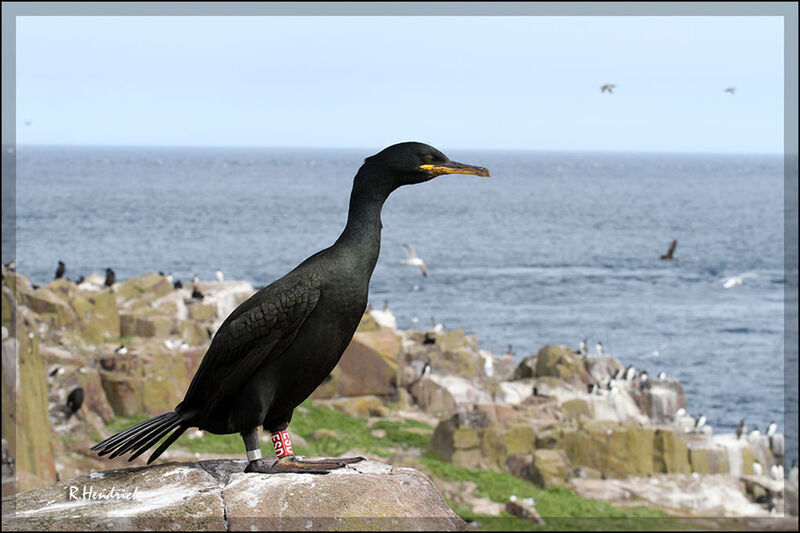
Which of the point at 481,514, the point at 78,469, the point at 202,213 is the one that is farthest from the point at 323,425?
A: the point at 202,213

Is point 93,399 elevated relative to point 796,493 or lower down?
elevated

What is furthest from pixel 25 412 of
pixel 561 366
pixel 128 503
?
pixel 561 366

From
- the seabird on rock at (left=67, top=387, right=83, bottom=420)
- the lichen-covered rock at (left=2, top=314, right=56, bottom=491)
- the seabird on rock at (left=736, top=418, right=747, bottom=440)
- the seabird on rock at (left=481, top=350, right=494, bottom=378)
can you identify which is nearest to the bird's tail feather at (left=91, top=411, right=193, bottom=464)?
the lichen-covered rock at (left=2, top=314, right=56, bottom=491)

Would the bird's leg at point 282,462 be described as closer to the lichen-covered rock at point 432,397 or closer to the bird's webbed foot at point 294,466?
the bird's webbed foot at point 294,466

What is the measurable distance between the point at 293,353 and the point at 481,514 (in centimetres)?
1084

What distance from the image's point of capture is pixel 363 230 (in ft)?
17.2

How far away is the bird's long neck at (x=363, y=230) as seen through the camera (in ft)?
17.1

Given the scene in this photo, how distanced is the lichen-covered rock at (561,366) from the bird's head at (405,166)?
20802mm

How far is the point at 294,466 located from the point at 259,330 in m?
0.83

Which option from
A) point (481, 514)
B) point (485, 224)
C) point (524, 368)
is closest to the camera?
point (481, 514)

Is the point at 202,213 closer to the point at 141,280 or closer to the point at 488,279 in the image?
the point at 488,279

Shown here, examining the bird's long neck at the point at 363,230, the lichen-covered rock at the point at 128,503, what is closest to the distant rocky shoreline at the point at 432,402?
the lichen-covered rock at the point at 128,503

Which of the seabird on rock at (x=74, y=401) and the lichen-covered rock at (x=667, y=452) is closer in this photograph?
the seabird on rock at (x=74, y=401)

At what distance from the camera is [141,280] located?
1022 inches
